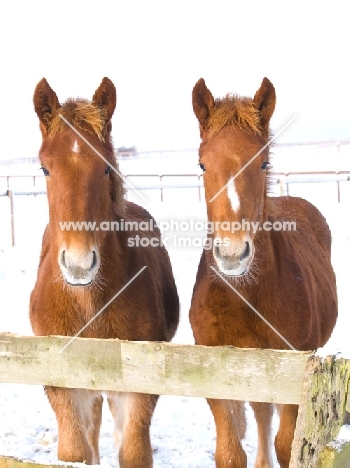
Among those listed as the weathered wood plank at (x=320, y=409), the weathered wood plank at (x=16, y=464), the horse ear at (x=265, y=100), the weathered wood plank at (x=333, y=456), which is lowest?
the weathered wood plank at (x=16, y=464)

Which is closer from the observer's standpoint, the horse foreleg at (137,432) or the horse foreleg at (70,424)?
the horse foreleg at (70,424)

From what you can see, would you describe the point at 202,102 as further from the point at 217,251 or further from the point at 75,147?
the point at 217,251

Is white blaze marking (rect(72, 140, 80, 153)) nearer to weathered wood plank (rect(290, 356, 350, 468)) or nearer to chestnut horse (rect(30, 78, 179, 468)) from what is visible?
chestnut horse (rect(30, 78, 179, 468))

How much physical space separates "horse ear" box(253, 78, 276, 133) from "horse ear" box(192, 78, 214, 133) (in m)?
0.31

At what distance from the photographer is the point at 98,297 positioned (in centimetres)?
366

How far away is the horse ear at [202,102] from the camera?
378cm

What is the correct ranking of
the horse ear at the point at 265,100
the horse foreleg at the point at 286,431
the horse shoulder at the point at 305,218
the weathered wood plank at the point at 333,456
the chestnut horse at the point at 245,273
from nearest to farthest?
1. the weathered wood plank at the point at 333,456
2. the chestnut horse at the point at 245,273
3. the horse foreleg at the point at 286,431
4. the horse ear at the point at 265,100
5. the horse shoulder at the point at 305,218

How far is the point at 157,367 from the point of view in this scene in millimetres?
2604

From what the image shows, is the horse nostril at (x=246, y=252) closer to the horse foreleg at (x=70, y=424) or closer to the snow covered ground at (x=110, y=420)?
the snow covered ground at (x=110, y=420)

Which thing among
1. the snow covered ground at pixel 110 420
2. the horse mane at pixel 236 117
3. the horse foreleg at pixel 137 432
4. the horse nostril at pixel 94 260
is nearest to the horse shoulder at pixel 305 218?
the snow covered ground at pixel 110 420

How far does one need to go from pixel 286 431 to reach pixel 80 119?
7.83ft

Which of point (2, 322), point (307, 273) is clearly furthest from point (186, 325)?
point (307, 273)

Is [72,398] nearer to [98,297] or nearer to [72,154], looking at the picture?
[98,297]

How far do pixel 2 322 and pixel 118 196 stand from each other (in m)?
4.32
